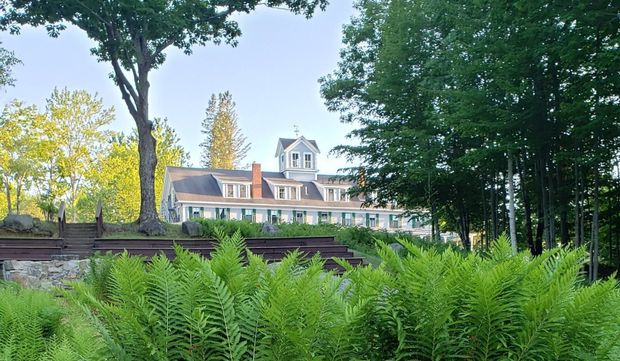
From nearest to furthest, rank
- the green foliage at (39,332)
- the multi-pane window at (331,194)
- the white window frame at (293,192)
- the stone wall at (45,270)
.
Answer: the green foliage at (39,332) < the stone wall at (45,270) < the white window frame at (293,192) < the multi-pane window at (331,194)

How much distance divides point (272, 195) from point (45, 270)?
3574 cm

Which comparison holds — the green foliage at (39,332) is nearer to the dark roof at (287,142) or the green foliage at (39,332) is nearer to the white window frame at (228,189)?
the white window frame at (228,189)

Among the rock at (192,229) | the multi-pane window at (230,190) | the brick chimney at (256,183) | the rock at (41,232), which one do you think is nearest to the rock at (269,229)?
the rock at (192,229)

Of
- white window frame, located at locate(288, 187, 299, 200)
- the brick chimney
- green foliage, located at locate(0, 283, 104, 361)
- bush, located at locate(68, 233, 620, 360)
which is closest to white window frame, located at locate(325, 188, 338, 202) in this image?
white window frame, located at locate(288, 187, 299, 200)

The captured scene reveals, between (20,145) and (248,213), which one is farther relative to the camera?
(248,213)

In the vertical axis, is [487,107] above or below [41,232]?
above

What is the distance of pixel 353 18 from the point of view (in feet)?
93.4

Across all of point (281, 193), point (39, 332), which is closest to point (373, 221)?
point (281, 193)

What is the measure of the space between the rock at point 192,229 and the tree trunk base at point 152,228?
728mm

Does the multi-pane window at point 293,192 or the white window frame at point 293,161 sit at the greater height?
the white window frame at point 293,161

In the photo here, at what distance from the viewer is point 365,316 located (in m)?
1.15

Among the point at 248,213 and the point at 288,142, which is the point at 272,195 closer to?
the point at 248,213

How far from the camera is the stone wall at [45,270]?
12323 mm

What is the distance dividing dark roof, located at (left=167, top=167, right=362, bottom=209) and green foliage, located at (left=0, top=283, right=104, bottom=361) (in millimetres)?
40505
